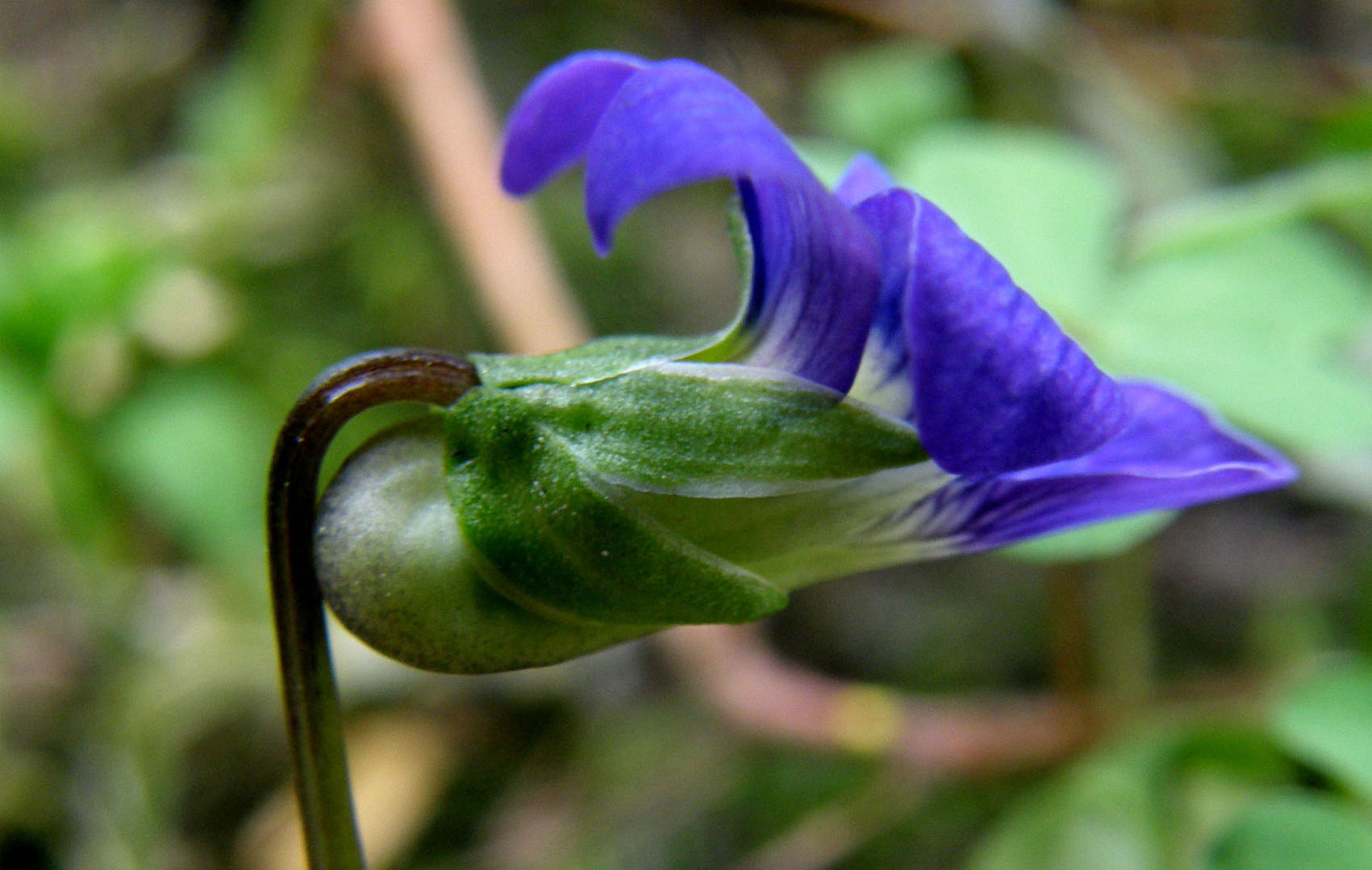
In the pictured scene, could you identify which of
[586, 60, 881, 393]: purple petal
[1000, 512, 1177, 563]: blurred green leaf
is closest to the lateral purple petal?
[586, 60, 881, 393]: purple petal

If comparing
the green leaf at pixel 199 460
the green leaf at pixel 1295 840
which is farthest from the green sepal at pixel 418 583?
the green leaf at pixel 199 460

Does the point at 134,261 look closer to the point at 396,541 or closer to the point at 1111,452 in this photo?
the point at 396,541

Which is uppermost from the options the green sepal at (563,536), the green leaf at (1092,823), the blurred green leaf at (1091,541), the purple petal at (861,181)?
the purple petal at (861,181)

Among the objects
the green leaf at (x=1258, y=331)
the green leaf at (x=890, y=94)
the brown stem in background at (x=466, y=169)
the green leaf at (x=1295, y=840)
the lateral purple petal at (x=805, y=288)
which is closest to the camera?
the lateral purple petal at (x=805, y=288)

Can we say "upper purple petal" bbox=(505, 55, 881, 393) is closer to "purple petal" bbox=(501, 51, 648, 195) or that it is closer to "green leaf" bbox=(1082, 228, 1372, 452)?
"purple petal" bbox=(501, 51, 648, 195)

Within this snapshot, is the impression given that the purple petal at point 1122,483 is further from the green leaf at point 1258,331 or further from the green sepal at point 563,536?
the green leaf at point 1258,331

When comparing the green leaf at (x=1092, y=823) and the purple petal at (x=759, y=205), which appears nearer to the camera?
the purple petal at (x=759, y=205)
